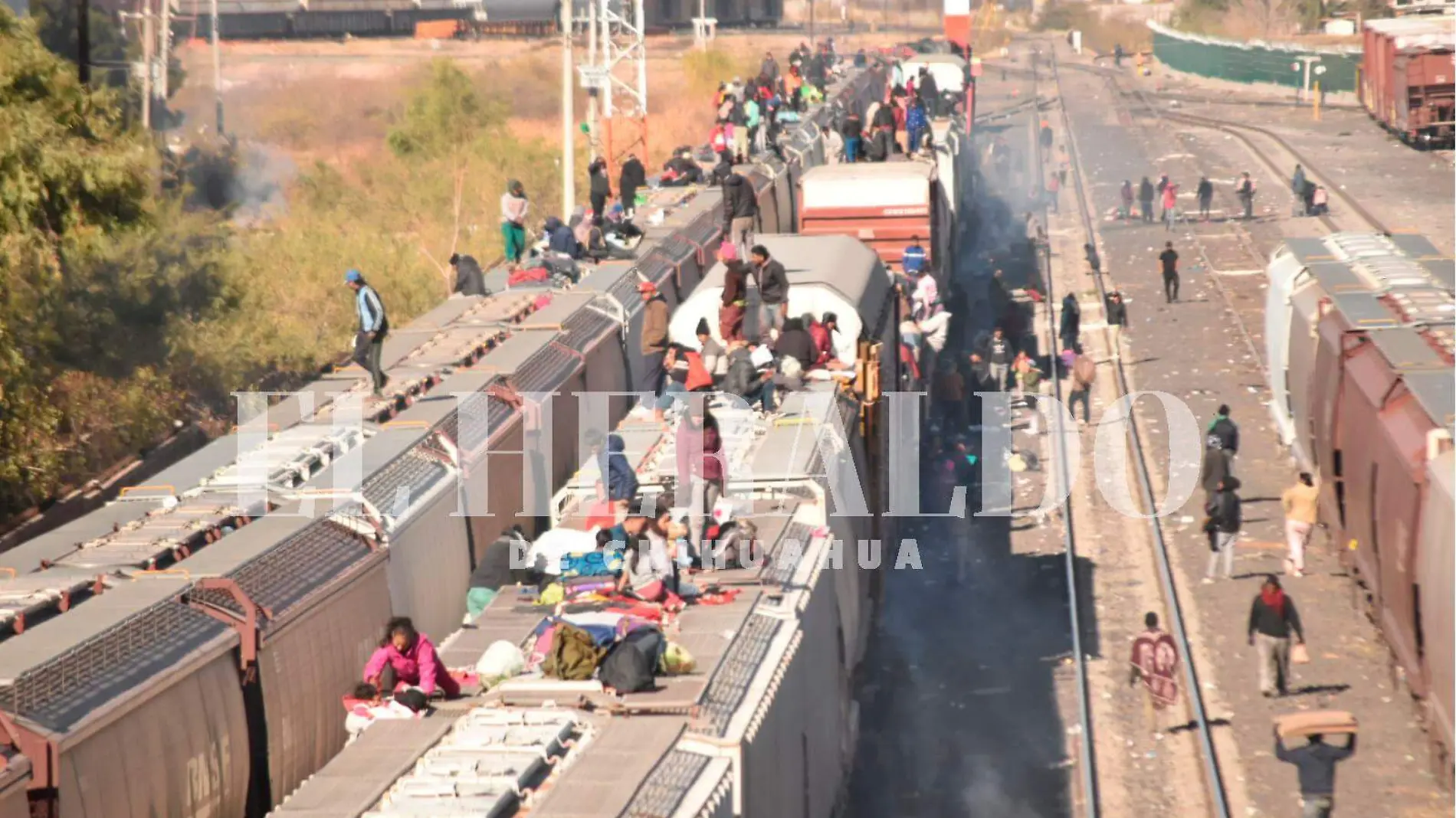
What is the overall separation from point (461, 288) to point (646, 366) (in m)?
2.42

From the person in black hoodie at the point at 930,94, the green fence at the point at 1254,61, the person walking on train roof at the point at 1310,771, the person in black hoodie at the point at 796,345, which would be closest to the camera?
the person walking on train roof at the point at 1310,771

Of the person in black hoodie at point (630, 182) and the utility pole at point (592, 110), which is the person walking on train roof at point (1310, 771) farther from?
the utility pole at point (592, 110)

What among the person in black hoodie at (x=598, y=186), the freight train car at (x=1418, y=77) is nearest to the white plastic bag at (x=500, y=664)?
the person in black hoodie at (x=598, y=186)

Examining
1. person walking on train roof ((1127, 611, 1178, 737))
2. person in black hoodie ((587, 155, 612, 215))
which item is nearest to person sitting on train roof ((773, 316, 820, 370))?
person walking on train roof ((1127, 611, 1178, 737))

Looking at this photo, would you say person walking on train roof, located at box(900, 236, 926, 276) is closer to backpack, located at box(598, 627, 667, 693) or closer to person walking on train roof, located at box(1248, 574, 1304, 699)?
person walking on train roof, located at box(1248, 574, 1304, 699)

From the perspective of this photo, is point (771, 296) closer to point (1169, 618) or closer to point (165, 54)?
point (1169, 618)

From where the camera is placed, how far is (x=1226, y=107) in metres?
70.1

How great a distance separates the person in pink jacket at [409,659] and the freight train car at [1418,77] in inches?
1841

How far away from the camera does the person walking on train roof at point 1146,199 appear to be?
145 feet

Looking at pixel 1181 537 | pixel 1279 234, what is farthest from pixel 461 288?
pixel 1279 234

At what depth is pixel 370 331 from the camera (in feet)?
51.3

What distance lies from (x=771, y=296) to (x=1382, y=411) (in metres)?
6.04

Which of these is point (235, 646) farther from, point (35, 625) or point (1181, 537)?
point (1181, 537)

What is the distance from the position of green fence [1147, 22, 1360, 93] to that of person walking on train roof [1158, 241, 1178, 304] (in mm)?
36814
